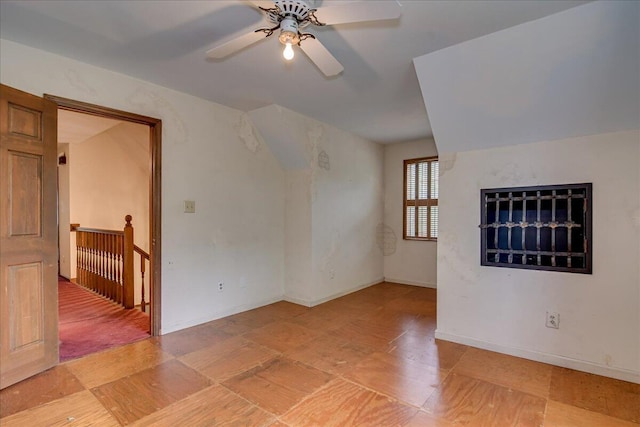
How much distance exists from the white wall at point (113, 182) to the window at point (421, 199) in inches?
153

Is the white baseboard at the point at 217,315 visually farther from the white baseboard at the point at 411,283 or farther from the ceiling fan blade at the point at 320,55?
the ceiling fan blade at the point at 320,55

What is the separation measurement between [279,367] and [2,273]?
6.59 feet

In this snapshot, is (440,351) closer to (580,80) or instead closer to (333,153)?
(580,80)

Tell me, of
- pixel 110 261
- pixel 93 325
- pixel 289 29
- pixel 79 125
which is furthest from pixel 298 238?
pixel 79 125

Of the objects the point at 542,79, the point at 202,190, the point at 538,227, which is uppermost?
the point at 542,79

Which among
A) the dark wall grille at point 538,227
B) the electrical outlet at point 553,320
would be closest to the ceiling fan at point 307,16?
the dark wall grille at point 538,227

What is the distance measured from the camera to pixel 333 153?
4.43 metres

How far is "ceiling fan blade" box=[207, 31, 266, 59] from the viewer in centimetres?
174

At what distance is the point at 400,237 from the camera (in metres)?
5.44

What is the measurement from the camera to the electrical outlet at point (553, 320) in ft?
8.20

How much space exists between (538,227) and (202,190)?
124 inches

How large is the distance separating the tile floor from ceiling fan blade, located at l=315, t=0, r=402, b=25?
2142 millimetres

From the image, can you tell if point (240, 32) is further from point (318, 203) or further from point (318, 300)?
point (318, 300)

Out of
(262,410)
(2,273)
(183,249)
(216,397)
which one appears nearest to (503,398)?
(262,410)
